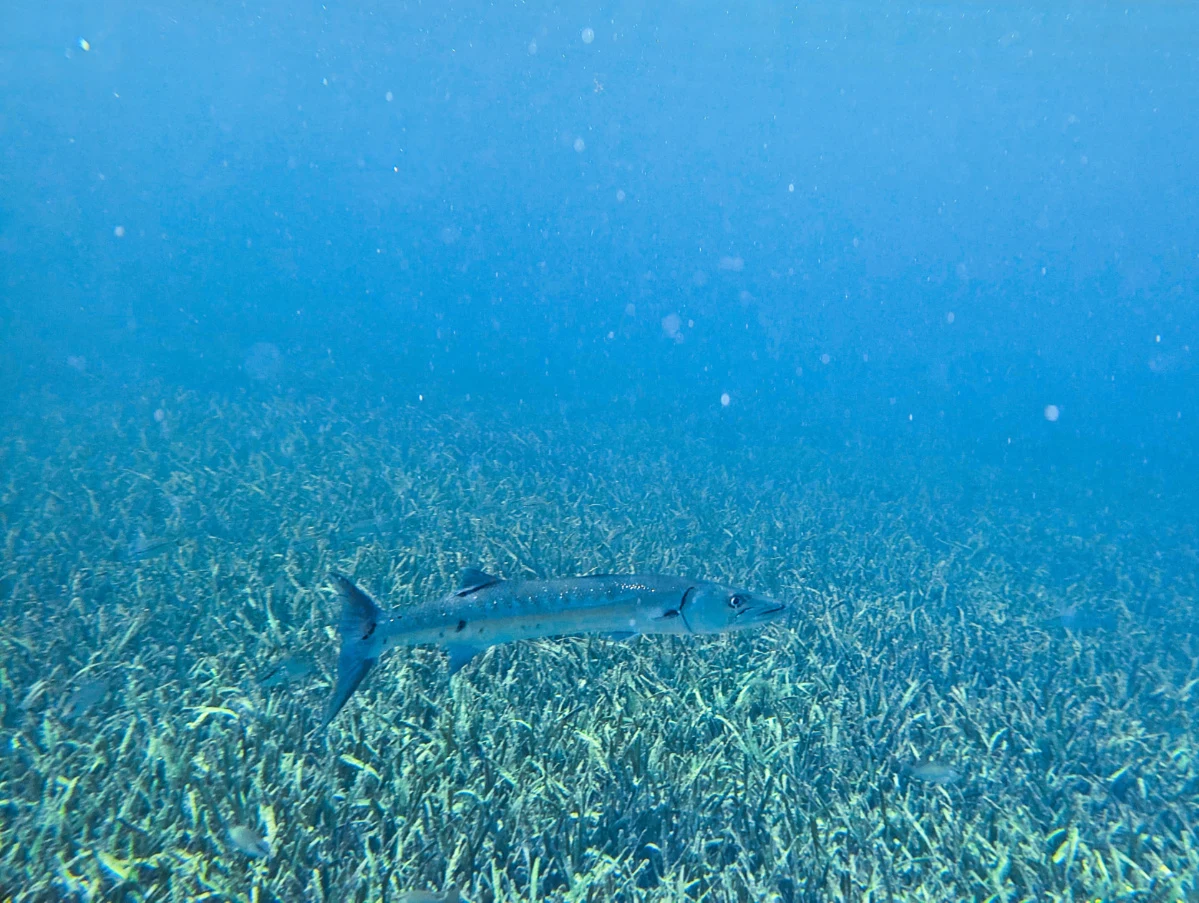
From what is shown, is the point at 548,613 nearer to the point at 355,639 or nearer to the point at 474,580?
the point at 474,580

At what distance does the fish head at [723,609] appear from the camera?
368 cm

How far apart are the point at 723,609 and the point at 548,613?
3.29 ft

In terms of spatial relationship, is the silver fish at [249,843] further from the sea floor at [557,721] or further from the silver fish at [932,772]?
the silver fish at [932,772]

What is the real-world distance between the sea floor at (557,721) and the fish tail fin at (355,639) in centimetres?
63

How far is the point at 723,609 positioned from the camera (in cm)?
373

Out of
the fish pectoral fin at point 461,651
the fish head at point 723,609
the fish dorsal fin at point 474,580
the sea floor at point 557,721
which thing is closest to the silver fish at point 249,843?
the sea floor at point 557,721

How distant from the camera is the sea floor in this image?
10.9 ft

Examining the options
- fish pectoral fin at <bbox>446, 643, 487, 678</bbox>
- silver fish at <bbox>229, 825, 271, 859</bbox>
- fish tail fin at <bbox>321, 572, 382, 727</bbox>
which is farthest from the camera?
fish pectoral fin at <bbox>446, 643, 487, 678</bbox>

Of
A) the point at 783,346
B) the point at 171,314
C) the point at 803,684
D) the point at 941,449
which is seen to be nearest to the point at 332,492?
the point at 803,684

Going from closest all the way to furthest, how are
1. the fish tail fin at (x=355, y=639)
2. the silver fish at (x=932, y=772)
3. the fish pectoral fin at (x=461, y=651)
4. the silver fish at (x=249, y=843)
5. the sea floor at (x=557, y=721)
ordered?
the silver fish at (x=249, y=843) → the sea floor at (x=557, y=721) → the fish tail fin at (x=355, y=639) → the fish pectoral fin at (x=461, y=651) → the silver fish at (x=932, y=772)

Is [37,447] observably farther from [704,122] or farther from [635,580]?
[704,122]

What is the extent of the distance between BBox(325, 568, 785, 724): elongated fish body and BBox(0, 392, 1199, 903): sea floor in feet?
2.65

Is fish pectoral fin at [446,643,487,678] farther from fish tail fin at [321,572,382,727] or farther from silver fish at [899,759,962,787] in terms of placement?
silver fish at [899,759,962,787]

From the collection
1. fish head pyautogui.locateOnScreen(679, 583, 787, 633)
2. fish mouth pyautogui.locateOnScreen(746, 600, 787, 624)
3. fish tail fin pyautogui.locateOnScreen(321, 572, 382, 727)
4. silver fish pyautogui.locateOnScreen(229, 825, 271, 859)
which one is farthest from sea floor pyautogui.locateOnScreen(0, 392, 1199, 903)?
fish mouth pyautogui.locateOnScreen(746, 600, 787, 624)
